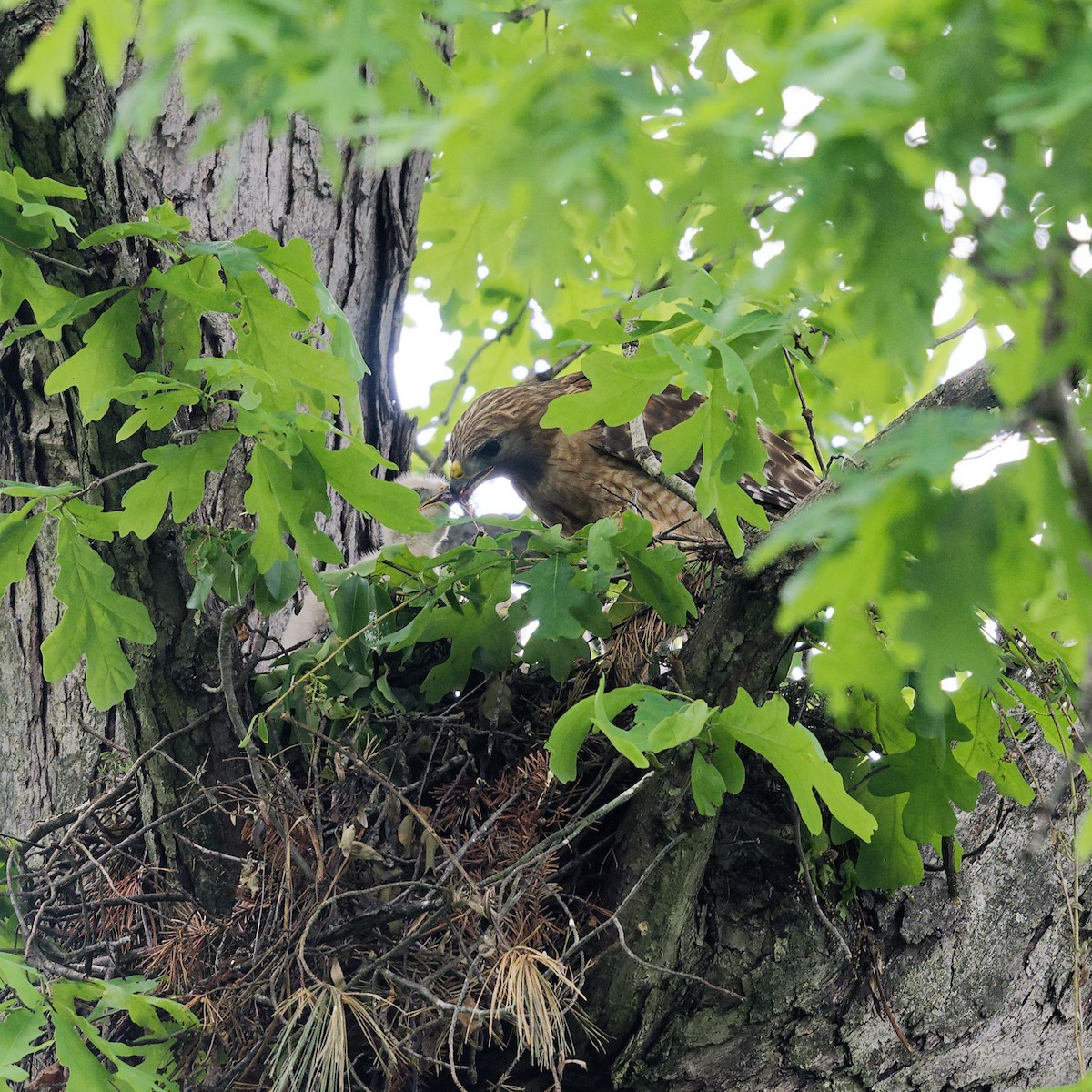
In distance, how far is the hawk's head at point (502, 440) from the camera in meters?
A: 4.20

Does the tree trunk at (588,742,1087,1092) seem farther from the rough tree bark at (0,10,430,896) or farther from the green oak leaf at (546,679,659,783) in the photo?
the rough tree bark at (0,10,430,896)

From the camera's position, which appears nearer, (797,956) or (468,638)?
(797,956)

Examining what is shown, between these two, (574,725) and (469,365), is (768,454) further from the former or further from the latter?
(574,725)

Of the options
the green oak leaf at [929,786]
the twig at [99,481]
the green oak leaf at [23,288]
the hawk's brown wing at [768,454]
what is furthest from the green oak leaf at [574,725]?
the hawk's brown wing at [768,454]

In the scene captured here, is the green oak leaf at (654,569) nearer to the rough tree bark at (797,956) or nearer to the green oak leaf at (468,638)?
the rough tree bark at (797,956)

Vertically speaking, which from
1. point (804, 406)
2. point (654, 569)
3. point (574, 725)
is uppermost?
point (804, 406)

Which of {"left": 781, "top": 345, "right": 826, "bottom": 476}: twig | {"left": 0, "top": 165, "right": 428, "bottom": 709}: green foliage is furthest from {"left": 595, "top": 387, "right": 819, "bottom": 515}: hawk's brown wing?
{"left": 0, "top": 165, "right": 428, "bottom": 709}: green foliage

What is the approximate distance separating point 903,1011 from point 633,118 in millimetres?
1996

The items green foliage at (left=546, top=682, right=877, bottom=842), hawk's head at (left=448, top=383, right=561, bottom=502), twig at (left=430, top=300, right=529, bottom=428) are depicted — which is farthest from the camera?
twig at (left=430, top=300, right=529, bottom=428)

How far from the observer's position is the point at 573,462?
4.02 m

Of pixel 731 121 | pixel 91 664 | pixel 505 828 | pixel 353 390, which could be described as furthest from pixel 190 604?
pixel 731 121

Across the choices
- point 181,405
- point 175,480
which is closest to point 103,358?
point 181,405

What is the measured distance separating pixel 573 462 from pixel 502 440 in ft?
1.10

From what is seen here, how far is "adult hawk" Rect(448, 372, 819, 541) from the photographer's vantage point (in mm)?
3812
